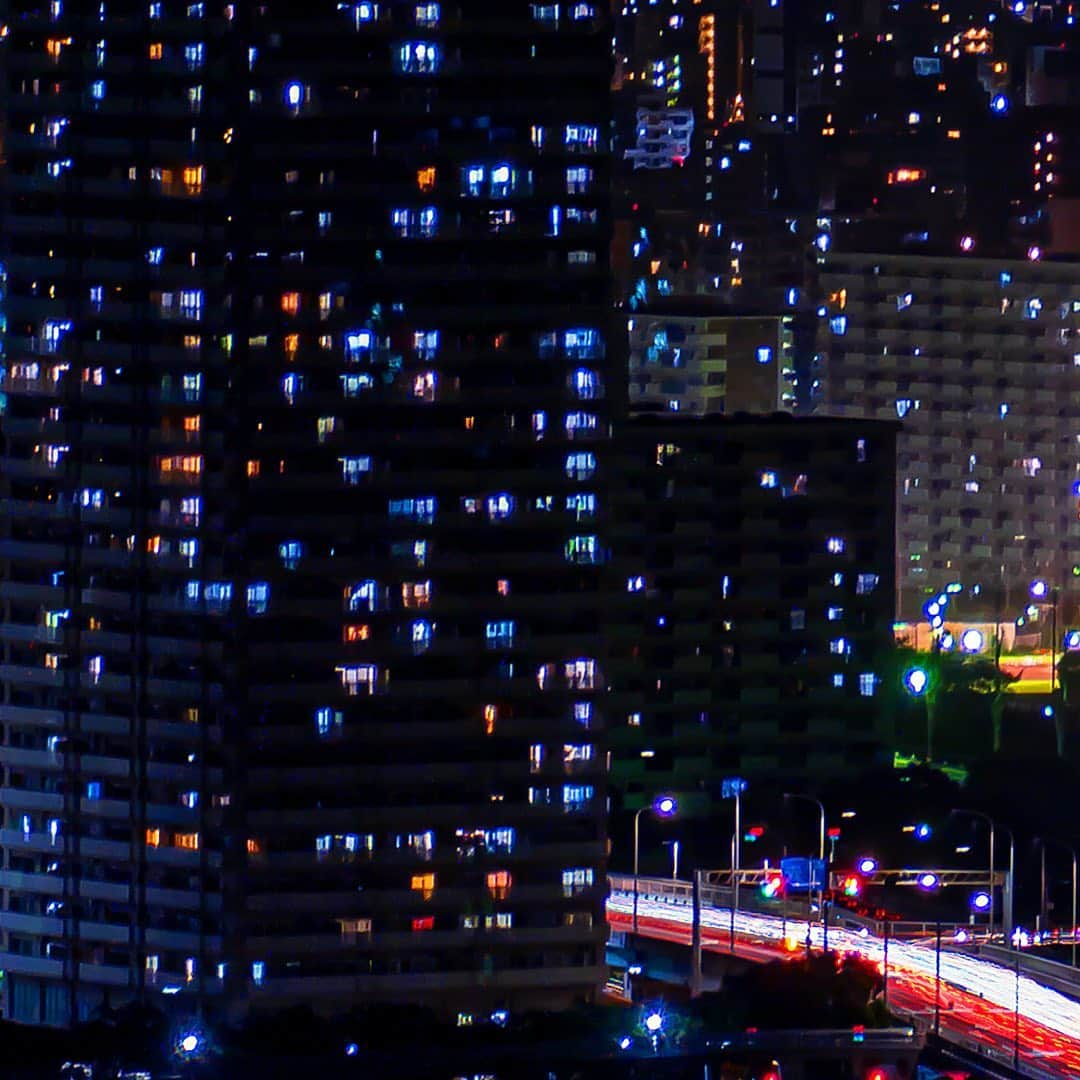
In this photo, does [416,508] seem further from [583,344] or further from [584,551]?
[583,344]

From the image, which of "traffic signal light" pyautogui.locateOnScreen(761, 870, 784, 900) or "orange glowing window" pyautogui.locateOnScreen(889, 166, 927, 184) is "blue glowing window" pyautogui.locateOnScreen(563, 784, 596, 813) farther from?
"orange glowing window" pyautogui.locateOnScreen(889, 166, 927, 184)

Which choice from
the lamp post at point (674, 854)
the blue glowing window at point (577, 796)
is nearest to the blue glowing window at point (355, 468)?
the blue glowing window at point (577, 796)

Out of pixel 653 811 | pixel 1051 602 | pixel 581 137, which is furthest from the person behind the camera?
pixel 1051 602

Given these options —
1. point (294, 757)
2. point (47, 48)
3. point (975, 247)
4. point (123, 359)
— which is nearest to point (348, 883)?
point (294, 757)

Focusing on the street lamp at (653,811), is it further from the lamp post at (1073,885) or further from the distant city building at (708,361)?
the distant city building at (708,361)

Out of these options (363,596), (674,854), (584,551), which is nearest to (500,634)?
(584,551)

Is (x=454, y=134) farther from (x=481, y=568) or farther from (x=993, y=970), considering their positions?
(x=993, y=970)
